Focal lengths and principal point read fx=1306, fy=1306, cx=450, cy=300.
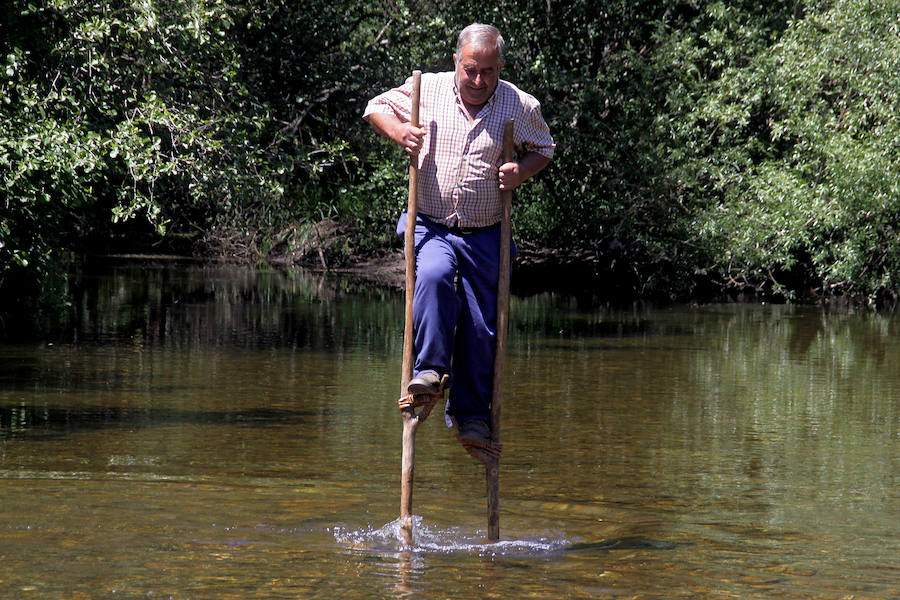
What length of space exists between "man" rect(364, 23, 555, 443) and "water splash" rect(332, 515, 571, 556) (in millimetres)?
460

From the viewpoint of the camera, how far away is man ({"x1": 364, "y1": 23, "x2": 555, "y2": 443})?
550 centimetres

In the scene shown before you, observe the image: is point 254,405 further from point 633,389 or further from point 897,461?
point 897,461

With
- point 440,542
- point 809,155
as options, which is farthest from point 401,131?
point 809,155

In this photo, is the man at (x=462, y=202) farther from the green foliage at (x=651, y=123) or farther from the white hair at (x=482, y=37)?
the green foliage at (x=651, y=123)

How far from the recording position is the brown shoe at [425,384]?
5.37 metres

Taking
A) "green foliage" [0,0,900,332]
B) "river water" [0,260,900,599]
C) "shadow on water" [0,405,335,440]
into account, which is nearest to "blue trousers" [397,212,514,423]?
"river water" [0,260,900,599]

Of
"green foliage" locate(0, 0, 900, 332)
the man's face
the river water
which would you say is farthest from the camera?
"green foliage" locate(0, 0, 900, 332)

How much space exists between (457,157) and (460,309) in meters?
0.66

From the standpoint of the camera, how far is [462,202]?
563 cm

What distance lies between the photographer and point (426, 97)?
223 inches

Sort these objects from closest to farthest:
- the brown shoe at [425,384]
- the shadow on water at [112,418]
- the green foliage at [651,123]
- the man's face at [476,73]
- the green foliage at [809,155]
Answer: the brown shoe at [425,384] → the man's face at [476,73] → the shadow on water at [112,418] → the green foliage at [651,123] → the green foliage at [809,155]

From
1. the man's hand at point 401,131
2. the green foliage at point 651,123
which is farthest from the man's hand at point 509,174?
the green foliage at point 651,123

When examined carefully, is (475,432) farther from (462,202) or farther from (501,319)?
(462,202)

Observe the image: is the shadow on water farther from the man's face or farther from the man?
the man's face
